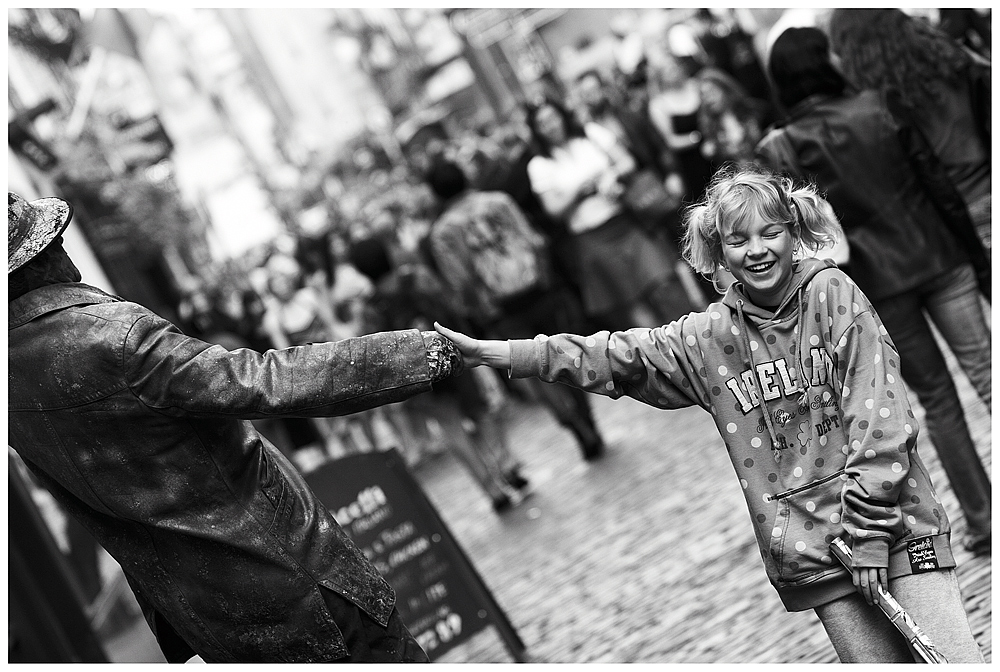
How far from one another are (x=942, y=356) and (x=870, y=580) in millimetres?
2193

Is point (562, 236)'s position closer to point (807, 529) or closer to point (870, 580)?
point (807, 529)

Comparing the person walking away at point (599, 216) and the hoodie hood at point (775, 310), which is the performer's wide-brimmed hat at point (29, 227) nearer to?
the hoodie hood at point (775, 310)

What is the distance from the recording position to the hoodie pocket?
9.66 ft

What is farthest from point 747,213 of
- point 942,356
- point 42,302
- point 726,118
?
point 726,118

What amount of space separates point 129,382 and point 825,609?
5.98 ft

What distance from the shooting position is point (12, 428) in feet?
10.5

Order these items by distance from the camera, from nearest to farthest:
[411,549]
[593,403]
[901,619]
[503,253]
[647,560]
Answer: [901,619] < [411,549] < [647,560] < [503,253] < [593,403]

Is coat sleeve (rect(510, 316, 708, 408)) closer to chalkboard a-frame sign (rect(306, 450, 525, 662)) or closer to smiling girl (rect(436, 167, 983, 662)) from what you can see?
smiling girl (rect(436, 167, 983, 662))

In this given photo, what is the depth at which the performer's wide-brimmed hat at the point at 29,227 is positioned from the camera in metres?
3.07

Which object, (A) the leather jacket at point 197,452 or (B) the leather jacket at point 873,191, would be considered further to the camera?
(B) the leather jacket at point 873,191

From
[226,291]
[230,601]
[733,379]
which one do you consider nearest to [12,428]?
[230,601]

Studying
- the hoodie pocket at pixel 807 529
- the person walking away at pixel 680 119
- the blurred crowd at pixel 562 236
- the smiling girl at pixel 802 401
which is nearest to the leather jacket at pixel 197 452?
the smiling girl at pixel 802 401

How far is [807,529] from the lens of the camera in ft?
9.73

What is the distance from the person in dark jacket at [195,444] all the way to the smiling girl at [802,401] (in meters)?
0.47
